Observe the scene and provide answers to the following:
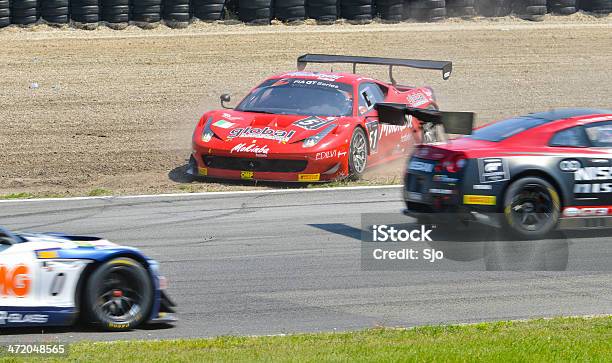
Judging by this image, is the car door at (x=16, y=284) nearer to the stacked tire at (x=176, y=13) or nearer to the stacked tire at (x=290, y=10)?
the stacked tire at (x=176, y=13)

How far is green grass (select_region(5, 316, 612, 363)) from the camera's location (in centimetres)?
665

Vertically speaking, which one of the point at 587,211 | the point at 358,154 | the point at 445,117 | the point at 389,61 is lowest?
the point at 358,154

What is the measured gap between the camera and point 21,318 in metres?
7.46

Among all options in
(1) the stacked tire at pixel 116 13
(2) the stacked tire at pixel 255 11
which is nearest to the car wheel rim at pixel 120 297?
(1) the stacked tire at pixel 116 13

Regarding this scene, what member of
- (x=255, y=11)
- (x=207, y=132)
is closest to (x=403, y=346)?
(x=207, y=132)

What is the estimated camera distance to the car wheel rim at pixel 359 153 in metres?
14.2

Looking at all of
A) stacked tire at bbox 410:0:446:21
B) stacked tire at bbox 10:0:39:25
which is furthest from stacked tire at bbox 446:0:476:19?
stacked tire at bbox 10:0:39:25

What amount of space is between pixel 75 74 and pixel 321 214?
1066 cm

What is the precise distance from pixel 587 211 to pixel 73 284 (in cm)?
529

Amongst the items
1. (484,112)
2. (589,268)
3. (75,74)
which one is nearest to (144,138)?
(75,74)

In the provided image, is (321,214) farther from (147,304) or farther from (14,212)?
(147,304)

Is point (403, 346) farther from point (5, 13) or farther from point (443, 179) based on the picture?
point (5, 13)

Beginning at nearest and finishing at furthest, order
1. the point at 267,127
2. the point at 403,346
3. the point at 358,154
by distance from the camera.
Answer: the point at 403,346
the point at 267,127
the point at 358,154

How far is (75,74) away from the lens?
21531 mm
